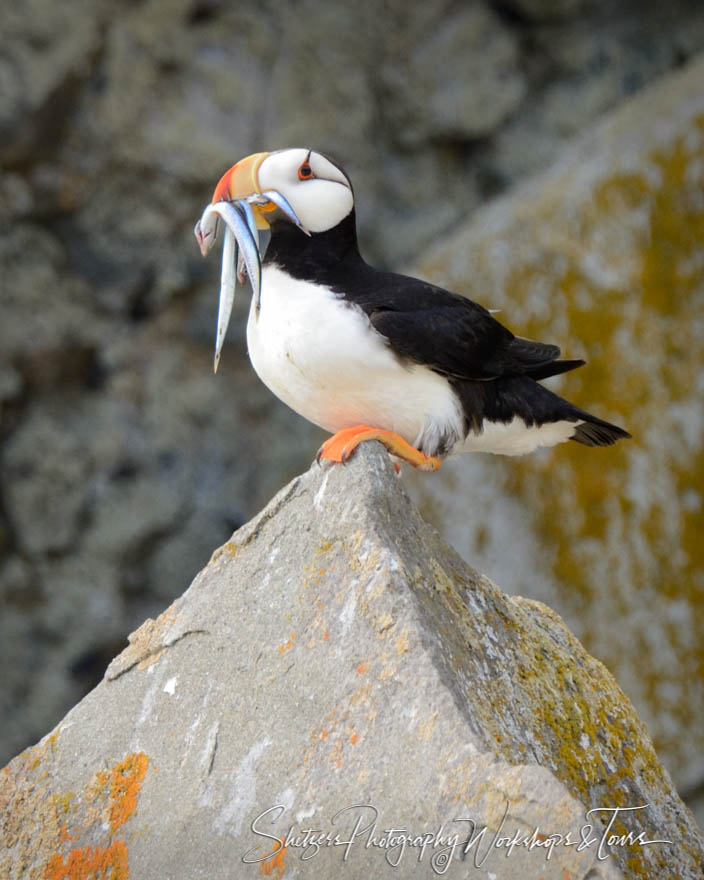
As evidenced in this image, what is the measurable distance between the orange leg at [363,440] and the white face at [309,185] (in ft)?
1.60

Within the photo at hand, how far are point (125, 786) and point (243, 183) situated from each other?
130 centimetres

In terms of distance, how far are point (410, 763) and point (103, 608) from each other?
3.98 meters

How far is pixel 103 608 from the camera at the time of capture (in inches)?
226

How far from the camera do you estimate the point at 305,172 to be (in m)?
2.73

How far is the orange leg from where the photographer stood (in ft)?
8.11

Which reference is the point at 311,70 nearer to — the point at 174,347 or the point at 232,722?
the point at 174,347

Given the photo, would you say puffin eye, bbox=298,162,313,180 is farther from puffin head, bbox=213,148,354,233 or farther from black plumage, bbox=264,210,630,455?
black plumage, bbox=264,210,630,455

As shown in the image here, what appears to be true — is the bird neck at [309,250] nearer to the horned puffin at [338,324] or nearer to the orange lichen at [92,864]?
the horned puffin at [338,324]

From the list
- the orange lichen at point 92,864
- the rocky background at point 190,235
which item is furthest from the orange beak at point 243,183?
the rocky background at point 190,235

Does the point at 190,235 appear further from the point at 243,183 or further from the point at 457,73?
the point at 243,183

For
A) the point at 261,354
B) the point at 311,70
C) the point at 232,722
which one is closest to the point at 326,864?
the point at 232,722

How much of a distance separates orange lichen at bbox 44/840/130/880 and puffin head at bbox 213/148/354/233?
1.38 meters

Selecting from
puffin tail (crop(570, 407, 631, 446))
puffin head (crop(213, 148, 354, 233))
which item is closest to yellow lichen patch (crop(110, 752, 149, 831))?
puffin head (crop(213, 148, 354, 233))

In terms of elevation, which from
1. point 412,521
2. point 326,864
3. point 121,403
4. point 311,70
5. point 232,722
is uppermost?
point 311,70
